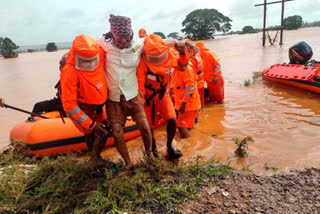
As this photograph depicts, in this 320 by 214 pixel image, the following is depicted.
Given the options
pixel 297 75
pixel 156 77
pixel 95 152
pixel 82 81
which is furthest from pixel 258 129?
pixel 82 81

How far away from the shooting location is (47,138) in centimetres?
415

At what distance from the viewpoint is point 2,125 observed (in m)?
6.36

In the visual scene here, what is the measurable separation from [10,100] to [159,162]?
8179mm

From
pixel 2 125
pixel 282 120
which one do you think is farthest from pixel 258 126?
pixel 2 125

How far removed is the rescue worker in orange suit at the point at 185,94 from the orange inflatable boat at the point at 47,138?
169 centimetres

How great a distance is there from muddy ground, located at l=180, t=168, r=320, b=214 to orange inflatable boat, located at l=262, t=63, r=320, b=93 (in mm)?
4235

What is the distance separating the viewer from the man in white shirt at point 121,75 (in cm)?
272

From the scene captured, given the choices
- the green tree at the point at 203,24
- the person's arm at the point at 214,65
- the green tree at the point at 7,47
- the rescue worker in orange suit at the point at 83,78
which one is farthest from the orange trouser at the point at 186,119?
the green tree at the point at 203,24

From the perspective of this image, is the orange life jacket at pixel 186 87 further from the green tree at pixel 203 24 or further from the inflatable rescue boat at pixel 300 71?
the green tree at pixel 203 24

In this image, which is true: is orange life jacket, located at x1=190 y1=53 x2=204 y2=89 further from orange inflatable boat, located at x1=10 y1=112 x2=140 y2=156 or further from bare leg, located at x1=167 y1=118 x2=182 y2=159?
orange inflatable boat, located at x1=10 y1=112 x2=140 y2=156

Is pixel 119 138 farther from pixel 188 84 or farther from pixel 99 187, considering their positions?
pixel 188 84

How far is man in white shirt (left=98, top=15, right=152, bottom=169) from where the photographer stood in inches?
107

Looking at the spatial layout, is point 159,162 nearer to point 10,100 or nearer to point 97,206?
point 97,206

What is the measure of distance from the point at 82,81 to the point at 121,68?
1.39 ft
